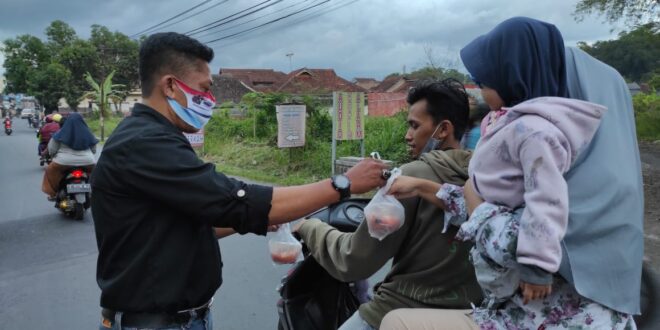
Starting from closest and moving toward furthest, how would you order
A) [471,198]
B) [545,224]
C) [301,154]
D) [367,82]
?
[545,224]
[471,198]
[301,154]
[367,82]

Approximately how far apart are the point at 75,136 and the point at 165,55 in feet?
22.1

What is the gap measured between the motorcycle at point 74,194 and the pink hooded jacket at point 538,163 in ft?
23.8

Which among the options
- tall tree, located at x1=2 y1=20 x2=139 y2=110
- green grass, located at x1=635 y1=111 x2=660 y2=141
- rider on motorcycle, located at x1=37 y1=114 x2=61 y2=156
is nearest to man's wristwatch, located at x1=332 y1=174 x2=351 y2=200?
rider on motorcycle, located at x1=37 y1=114 x2=61 y2=156

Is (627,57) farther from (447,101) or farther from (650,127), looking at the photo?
(447,101)

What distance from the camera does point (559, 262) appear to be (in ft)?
3.67

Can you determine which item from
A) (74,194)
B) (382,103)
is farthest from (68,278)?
(382,103)

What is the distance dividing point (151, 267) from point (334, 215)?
3.05 feet

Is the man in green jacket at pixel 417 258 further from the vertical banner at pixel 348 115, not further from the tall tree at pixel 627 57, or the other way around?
the tall tree at pixel 627 57


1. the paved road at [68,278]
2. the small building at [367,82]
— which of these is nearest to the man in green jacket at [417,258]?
the paved road at [68,278]

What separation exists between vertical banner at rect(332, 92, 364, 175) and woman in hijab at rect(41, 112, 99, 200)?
4.07m

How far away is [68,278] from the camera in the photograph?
4.91 metres

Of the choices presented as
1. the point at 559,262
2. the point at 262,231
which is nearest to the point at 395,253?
the point at 262,231

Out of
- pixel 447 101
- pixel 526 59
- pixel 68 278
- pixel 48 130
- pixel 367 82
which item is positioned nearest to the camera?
pixel 526 59

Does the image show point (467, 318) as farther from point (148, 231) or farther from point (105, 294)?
point (105, 294)
